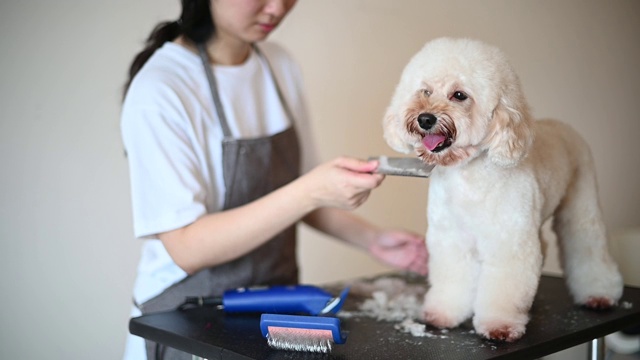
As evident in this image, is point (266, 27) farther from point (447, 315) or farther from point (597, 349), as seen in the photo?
point (597, 349)

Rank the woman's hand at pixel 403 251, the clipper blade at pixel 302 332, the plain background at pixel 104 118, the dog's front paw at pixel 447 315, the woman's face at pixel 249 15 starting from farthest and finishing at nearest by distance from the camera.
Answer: the plain background at pixel 104 118 < the woman's hand at pixel 403 251 < the woman's face at pixel 249 15 < the dog's front paw at pixel 447 315 < the clipper blade at pixel 302 332

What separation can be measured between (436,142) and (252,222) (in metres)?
0.40

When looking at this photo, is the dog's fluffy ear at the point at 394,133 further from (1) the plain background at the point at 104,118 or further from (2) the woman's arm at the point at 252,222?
(1) the plain background at the point at 104,118

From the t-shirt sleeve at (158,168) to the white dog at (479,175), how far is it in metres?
0.40

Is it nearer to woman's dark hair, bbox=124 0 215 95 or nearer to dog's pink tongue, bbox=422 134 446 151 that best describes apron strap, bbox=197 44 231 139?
woman's dark hair, bbox=124 0 215 95

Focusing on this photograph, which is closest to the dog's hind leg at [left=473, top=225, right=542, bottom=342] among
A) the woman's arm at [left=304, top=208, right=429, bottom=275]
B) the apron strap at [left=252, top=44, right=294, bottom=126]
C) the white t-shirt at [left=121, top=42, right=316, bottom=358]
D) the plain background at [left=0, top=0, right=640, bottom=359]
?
the woman's arm at [left=304, top=208, right=429, bottom=275]

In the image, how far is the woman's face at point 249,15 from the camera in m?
1.36

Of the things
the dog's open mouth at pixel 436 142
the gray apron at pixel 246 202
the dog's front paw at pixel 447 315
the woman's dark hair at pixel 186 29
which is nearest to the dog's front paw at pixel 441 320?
the dog's front paw at pixel 447 315

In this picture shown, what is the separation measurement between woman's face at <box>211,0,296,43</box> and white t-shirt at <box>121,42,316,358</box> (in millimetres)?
113

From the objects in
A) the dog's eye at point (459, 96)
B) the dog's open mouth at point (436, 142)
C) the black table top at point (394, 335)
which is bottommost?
the black table top at point (394, 335)

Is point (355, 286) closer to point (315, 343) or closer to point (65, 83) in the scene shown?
point (315, 343)

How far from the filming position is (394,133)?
3.57 feet

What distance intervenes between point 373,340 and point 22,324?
92 cm

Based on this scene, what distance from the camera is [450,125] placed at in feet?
3.29
